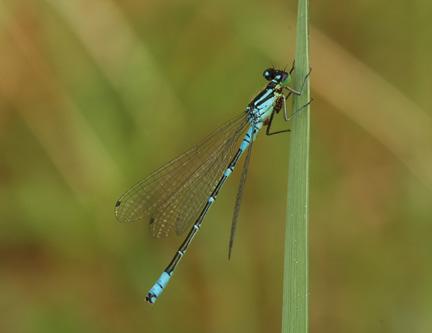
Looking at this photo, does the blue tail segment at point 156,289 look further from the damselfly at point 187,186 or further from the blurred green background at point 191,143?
the blurred green background at point 191,143

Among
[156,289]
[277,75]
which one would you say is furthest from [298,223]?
[156,289]

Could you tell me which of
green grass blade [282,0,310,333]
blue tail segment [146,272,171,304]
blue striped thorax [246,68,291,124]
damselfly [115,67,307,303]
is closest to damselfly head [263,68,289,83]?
blue striped thorax [246,68,291,124]

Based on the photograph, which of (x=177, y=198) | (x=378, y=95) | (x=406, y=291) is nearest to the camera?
(x=177, y=198)

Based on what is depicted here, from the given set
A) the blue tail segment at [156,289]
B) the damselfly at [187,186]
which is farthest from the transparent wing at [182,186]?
the blue tail segment at [156,289]

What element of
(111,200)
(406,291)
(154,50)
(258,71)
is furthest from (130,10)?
(406,291)

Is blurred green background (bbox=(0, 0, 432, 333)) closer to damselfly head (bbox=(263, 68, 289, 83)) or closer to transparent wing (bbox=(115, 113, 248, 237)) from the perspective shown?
transparent wing (bbox=(115, 113, 248, 237))

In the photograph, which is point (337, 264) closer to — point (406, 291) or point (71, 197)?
point (406, 291)
